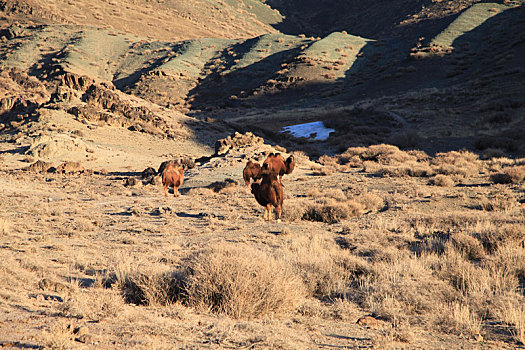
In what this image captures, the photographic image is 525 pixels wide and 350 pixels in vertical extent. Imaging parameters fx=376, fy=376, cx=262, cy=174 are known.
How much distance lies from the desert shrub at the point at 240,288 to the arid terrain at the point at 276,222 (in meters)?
0.03

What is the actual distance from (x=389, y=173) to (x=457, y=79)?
136ft

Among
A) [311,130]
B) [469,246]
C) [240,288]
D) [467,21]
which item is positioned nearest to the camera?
[240,288]

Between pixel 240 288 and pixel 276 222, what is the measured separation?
643 cm

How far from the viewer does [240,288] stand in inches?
186

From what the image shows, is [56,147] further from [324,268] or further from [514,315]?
[514,315]

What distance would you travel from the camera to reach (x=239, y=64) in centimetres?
7488

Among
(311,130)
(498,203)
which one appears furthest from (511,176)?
(311,130)

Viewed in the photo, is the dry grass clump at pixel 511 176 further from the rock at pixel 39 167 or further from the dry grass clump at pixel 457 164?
the rock at pixel 39 167

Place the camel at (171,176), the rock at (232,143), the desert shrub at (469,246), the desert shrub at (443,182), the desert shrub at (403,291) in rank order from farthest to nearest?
the rock at (232,143) < the desert shrub at (443,182) < the camel at (171,176) < the desert shrub at (469,246) < the desert shrub at (403,291)

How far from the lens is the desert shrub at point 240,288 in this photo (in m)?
4.64

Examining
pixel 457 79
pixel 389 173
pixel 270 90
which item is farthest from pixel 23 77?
pixel 457 79

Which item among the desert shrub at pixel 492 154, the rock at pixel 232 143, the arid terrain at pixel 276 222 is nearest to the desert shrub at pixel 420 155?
the arid terrain at pixel 276 222

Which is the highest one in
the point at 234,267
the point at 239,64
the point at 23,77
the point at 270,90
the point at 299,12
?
the point at 299,12

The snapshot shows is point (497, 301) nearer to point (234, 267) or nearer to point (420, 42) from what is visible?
point (234, 267)
